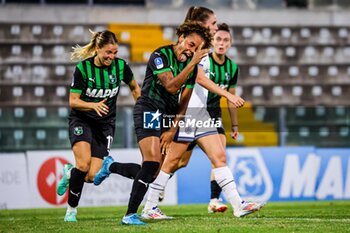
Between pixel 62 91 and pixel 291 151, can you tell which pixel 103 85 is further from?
pixel 62 91

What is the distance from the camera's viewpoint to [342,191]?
59.0ft

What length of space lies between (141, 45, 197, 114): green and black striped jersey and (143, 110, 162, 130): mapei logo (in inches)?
4.1

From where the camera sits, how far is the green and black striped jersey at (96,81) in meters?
10.3

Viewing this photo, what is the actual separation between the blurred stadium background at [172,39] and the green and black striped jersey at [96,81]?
31.2 ft

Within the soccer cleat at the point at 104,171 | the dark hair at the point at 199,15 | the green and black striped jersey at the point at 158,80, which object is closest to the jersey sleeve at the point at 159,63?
the green and black striped jersey at the point at 158,80

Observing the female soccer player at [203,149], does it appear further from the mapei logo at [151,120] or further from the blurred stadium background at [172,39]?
the blurred stadium background at [172,39]

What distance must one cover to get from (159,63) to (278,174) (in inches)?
365

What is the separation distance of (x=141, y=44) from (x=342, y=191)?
24.8ft

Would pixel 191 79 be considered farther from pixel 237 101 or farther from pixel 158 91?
pixel 237 101

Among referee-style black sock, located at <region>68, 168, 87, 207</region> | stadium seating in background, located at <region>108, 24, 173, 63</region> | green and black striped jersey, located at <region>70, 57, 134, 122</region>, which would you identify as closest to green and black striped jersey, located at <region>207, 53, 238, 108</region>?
green and black striped jersey, located at <region>70, 57, 134, 122</region>

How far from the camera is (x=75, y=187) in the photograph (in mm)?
10375

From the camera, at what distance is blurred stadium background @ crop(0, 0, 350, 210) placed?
22.0 meters

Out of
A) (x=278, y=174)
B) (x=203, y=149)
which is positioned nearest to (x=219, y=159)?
(x=203, y=149)

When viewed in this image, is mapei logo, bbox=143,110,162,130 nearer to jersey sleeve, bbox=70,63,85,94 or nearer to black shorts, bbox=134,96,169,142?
black shorts, bbox=134,96,169,142
